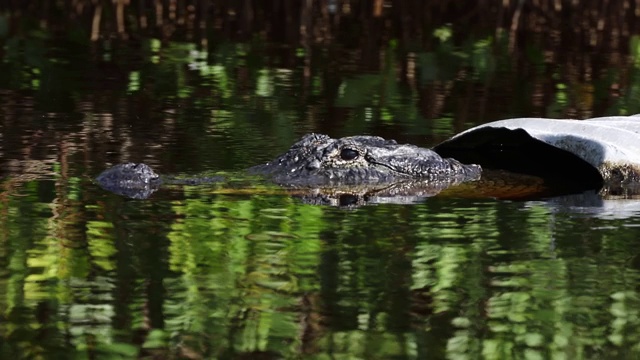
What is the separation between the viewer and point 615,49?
14234 millimetres

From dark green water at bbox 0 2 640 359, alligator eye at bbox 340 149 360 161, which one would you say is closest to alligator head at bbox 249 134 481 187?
alligator eye at bbox 340 149 360 161

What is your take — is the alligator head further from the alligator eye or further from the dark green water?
the dark green water

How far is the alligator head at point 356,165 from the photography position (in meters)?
7.19

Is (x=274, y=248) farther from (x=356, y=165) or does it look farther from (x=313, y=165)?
(x=356, y=165)

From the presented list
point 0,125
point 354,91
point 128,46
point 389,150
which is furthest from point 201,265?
point 128,46

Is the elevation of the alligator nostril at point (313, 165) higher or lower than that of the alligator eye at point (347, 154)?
lower

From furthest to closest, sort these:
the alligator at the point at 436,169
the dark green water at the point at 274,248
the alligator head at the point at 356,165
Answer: the alligator head at the point at 356,165 → the alligator at the point at 436,169 → the dark green water at the point at 274,248

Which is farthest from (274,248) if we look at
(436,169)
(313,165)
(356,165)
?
(436,169)

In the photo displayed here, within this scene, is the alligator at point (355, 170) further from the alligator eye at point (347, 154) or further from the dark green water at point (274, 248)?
the dark green water at point (274, 248)

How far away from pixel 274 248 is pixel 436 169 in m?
2.05

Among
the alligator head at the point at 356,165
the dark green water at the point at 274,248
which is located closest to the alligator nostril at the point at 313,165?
the alligator head at the point at 356,165

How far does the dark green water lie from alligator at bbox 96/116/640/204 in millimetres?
226

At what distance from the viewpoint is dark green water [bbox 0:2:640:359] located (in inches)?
173

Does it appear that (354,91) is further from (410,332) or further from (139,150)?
(410,332)
